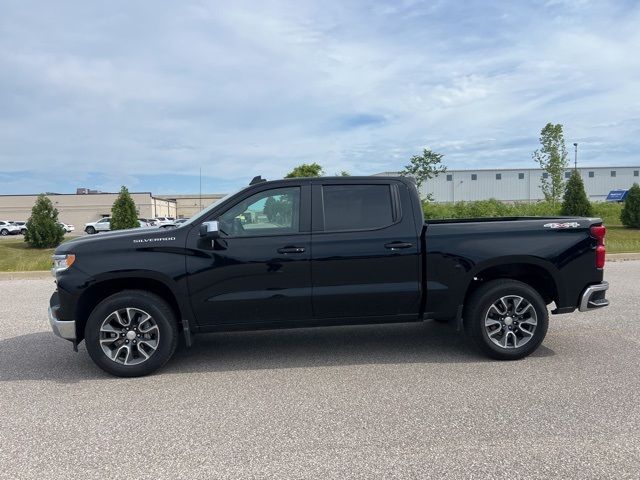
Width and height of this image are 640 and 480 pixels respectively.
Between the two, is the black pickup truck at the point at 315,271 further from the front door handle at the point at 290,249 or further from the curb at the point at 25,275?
the curb at the point at 25,275

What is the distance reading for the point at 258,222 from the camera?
5.14 meters

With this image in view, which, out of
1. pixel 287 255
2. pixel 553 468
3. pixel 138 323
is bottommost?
pixel 553 468

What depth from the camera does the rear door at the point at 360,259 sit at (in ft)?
16.6

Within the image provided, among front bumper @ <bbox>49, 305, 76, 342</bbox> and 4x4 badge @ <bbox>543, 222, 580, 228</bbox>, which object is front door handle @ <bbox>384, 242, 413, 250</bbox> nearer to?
4x4 badge @ <bbox>543, 222, 580, 228</bbox>

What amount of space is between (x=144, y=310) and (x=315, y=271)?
1653mm

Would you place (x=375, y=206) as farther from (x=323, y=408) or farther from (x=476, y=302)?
(x=323, y=408)

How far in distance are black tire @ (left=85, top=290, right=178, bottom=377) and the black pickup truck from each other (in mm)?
11

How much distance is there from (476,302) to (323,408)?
79.5 inches

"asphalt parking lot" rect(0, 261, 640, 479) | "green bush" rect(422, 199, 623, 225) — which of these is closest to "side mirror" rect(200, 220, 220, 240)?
"asphalt parking lot" rect(0, 261, 640, 479)

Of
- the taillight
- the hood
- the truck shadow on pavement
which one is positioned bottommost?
the truck shadow on pavement

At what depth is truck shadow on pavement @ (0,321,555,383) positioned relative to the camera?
5.23 m

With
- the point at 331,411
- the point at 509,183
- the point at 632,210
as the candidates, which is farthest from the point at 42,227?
the point at 509,183

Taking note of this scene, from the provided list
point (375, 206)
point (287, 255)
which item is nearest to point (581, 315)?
point (375, 206)

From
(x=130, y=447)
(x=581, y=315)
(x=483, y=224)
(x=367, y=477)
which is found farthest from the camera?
(x=581, y=315)
